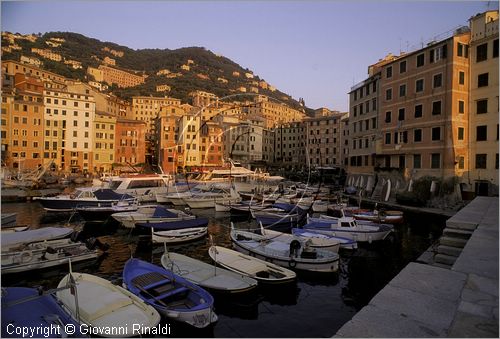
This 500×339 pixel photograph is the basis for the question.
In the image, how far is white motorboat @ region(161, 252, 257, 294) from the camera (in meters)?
13.5

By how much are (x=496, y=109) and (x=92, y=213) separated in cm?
4778

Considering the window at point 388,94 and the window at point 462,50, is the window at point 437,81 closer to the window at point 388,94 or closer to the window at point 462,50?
the window at point 462,50

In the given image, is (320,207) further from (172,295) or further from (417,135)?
(172,295)

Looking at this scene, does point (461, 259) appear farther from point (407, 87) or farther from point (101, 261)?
point (407, 87)

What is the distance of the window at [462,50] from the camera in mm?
40159

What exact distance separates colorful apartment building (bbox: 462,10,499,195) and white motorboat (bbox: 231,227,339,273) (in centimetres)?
3198

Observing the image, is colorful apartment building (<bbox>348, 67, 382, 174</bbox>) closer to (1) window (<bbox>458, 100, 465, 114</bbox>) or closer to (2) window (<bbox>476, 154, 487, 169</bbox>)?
(1) window (<bbox>458, 100, 465, 114</bbox>)

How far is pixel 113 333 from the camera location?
9195 millimetres

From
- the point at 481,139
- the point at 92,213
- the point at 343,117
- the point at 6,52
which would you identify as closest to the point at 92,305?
the point at 92,213

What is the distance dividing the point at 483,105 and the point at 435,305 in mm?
44731

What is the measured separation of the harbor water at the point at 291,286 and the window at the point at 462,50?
2528 centimetres

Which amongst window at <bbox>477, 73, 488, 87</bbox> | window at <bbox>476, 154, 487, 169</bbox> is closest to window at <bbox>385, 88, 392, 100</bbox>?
window at <bbox>477, 73, 488, 87</bbox>

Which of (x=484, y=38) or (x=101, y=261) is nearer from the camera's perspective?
(x=101, y=261)

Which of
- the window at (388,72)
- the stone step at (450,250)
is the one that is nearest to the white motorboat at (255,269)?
the stone step at (450,250)
